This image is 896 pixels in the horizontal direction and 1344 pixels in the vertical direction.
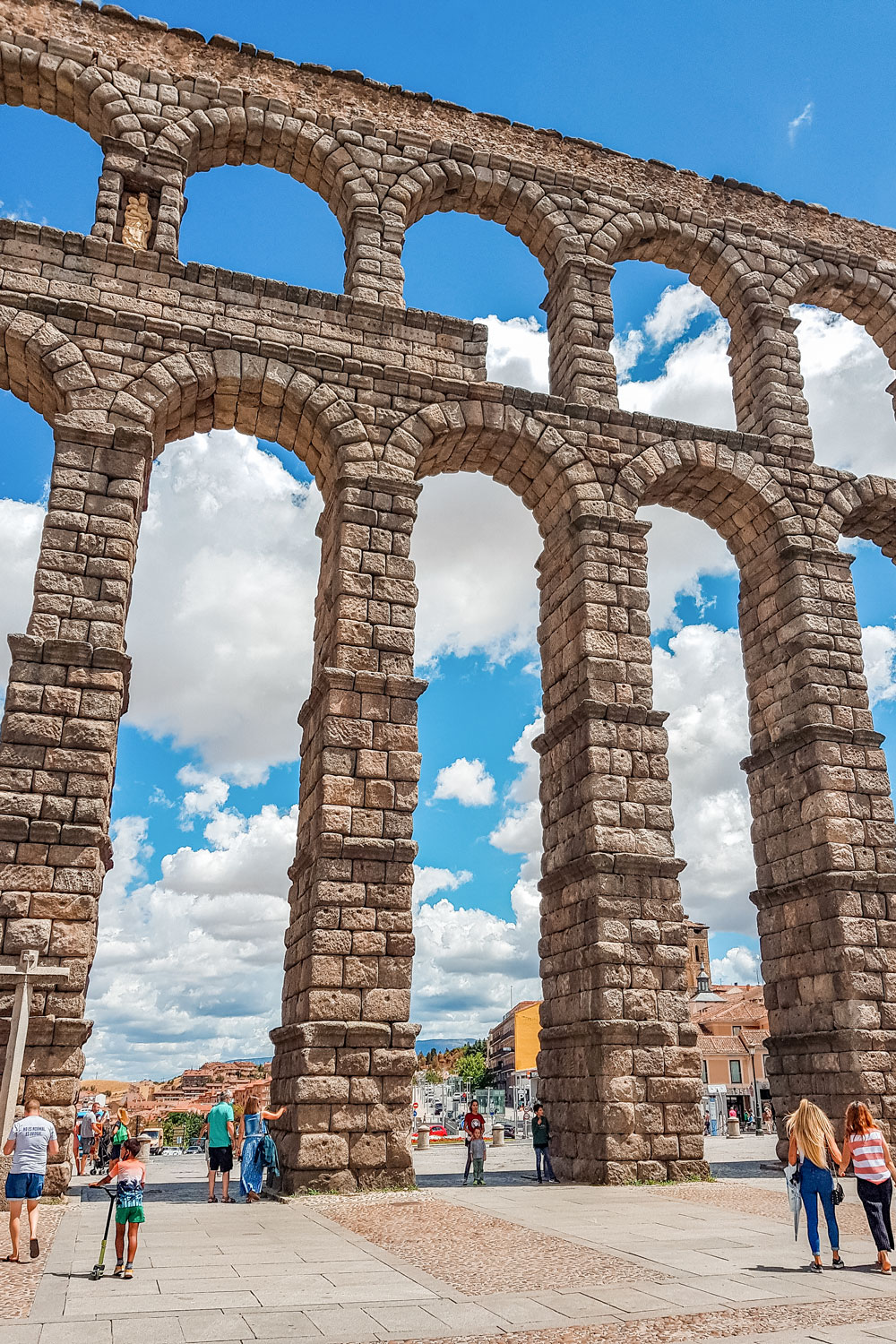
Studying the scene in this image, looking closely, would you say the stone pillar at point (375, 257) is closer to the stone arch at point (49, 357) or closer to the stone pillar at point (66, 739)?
the stone arch at point (49, 357)

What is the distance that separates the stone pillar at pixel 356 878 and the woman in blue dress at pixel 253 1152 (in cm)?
28

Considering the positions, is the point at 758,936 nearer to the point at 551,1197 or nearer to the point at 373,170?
the point at 551,1197

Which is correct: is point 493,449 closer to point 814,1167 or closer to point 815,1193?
point 814,1167

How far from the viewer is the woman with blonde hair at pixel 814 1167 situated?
6.95 metres

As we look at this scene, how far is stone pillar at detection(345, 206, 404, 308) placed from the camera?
15109 mm

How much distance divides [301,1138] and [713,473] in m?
11.4

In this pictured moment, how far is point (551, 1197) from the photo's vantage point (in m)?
10.7

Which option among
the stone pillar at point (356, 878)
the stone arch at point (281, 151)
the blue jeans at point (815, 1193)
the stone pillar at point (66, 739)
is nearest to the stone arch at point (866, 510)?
the stone pillar at point (356, 878)

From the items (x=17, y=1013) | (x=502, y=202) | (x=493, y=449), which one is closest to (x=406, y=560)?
(x=493, y=449)

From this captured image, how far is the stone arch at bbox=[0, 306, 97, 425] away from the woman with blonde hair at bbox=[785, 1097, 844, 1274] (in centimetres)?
1129

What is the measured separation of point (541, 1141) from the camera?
1238 cm

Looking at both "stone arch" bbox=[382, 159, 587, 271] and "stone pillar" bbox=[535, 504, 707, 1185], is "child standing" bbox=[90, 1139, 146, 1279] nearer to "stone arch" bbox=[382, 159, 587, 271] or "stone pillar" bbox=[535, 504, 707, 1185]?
"stone pillar" bbox=[535, 504, 707, 1185]

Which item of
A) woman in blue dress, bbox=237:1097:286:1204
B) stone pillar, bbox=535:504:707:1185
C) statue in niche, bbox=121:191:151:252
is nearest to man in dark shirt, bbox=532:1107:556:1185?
stone pillar, bbox=535:504:707:1185

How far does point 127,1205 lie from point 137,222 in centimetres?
1311
